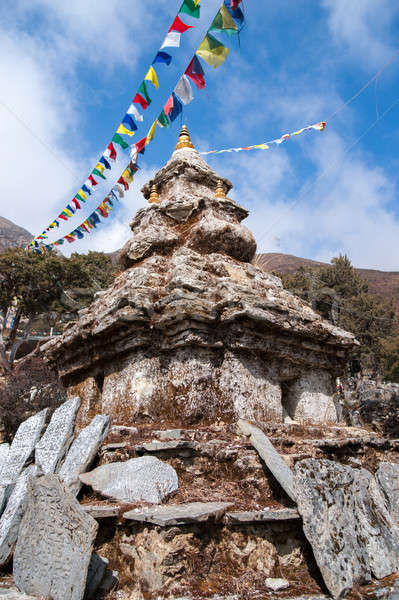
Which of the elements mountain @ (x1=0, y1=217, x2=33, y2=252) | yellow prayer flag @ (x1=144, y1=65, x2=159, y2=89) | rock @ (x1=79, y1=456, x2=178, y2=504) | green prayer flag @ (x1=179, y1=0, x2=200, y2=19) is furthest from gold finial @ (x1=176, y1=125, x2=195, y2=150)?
mountain @ (x1=0, y1=217, x2=33, y2=252)

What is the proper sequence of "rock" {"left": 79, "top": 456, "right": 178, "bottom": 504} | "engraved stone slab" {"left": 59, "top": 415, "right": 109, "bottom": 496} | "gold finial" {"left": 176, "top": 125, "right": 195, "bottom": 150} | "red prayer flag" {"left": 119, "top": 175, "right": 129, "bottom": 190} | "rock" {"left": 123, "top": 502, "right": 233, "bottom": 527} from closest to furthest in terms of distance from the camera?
"rock" {"left": 123, "top": 502, "right": 233, "bottom": 527} → "rock" {"left": 79, "top": 456, "right": 178, "bottom": 504} → "engraved stone slab" {"left": 59, "top": 415, "right": 109, "bottom": 496} → "gold finial" {"left": 176, "top": 125, "right": 195, "bottom": 150} → "red prayer flag" {"left": 119, "top": 175, "right": 129, "bottom": 190}

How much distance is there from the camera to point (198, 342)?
477 cm

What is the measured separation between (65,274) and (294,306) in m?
21.8

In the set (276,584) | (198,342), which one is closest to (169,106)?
(198,342)

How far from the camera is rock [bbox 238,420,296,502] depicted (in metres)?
3.57

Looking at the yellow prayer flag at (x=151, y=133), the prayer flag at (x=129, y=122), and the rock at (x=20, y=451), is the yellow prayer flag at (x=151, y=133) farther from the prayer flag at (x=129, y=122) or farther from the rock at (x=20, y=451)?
the rock at (x=20, y=451)

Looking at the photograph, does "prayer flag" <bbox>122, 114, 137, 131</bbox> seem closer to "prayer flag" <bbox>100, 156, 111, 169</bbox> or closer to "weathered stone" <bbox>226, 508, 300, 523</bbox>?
"prayer flag" <bbox>100, 156, 111, 169</bbox>

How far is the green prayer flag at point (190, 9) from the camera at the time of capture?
17.2 feet

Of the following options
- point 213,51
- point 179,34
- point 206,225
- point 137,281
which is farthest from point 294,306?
point 179,34

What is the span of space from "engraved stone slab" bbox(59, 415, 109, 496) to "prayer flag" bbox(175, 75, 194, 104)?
15.5ft

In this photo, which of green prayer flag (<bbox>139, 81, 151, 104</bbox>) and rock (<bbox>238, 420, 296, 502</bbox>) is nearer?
rock (<bbox>238, 420, 296, 502</bbox>)

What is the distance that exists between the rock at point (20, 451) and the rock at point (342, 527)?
2907 millimetres

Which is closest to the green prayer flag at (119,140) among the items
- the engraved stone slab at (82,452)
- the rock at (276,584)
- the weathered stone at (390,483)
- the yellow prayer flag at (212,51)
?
the yellow prayer flag at (212,51)

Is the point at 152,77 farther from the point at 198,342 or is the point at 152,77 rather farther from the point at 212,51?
the point at 198,342
